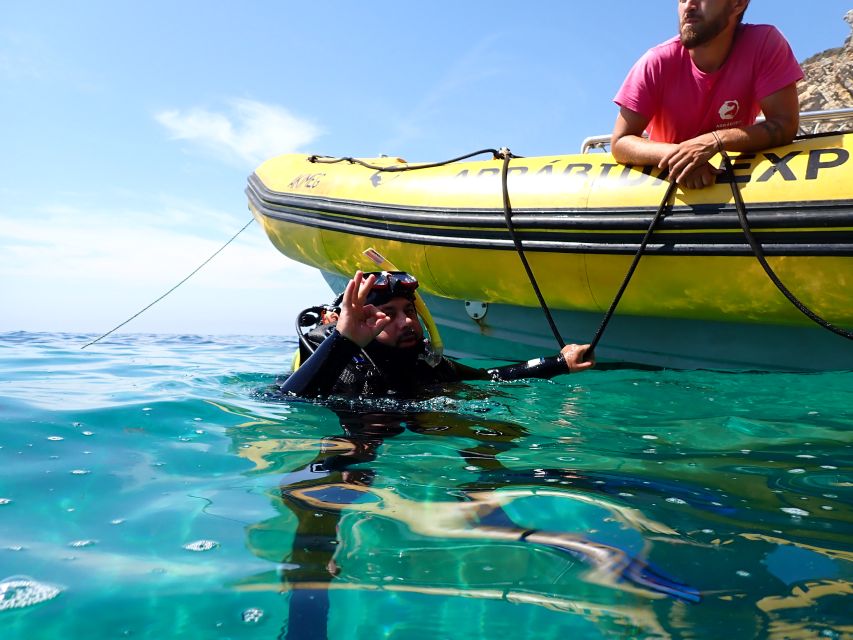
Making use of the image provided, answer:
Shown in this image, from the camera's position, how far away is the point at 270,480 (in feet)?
6.02

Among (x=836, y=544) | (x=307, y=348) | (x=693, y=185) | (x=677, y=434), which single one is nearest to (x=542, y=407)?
(x=677, y=434)

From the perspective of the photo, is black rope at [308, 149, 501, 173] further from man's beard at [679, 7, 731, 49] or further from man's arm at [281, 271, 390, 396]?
man's arm at [281, 271, 390, 396]

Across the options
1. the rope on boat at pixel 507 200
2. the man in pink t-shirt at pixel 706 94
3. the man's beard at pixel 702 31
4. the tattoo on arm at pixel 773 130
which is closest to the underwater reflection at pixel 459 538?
the rope on boat at pixel 507 200

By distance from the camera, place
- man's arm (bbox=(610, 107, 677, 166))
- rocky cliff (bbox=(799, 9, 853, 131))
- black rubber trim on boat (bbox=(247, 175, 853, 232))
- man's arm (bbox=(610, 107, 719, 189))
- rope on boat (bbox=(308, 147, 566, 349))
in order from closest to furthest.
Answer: black rubber trim on boat (bbox=(247, 175, 853, 232)) → man's arm (bbox=(610, 107, 719, 189)) → man's arm (bbox=(610, 107, 677, 166)) → rope on boat (bbox=(308, 147, 566, 349)) → rocky cliff (bbox=(799, 9, 853, 131))

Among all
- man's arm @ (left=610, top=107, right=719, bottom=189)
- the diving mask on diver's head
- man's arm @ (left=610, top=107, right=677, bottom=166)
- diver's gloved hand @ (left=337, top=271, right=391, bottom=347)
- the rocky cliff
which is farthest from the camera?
the rocky cliff

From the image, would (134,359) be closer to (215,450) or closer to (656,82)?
(215,450)

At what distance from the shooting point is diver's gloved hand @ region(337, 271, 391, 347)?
243 cm

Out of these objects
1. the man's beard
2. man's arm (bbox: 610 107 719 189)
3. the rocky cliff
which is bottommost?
man's arm (bbox: 610 107 719 189)

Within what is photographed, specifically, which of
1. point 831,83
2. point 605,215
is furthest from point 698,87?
point 831,83

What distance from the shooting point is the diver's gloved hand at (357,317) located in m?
2.43

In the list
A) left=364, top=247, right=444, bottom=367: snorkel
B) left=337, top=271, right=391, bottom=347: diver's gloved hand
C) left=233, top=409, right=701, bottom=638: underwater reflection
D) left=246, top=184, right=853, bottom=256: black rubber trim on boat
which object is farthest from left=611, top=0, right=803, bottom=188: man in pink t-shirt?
left=233, top=409, right=701, bottom=638: underwater reflection

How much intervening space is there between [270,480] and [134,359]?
4266 mm

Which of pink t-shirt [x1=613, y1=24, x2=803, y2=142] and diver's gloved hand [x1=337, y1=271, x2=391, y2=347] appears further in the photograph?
pink t-shirt [x1=613, y1=24, x2=803, y2=142]

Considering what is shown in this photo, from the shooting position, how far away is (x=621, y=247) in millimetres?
3340
